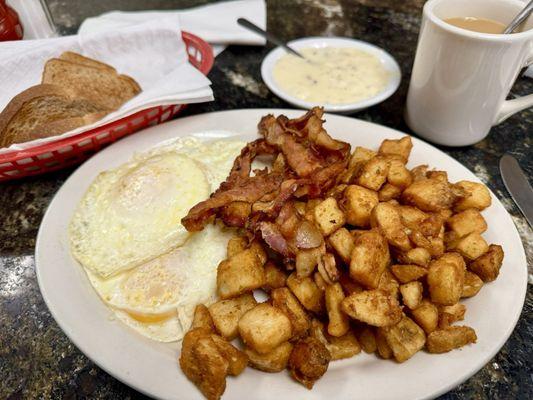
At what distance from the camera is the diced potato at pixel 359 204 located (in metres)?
1.19

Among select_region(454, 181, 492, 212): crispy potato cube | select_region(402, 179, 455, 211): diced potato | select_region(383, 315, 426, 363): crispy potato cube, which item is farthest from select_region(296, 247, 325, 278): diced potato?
select_region(454, 181, 492, 212): crispy potato cube

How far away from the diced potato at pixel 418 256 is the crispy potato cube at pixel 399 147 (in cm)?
41

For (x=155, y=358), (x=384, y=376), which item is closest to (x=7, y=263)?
(x=155, y=358)

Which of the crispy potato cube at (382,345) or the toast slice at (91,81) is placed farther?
the toast slice at (91,81)

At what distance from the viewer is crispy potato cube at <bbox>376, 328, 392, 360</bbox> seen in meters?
1.02

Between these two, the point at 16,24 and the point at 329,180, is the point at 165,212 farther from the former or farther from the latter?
the point at 16,24

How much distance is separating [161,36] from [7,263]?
1.17 m

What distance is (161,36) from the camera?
1938mm

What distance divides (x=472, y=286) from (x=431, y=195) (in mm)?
268

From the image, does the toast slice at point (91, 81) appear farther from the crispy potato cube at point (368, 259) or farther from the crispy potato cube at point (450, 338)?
the crispy potato cube at point (450, 338)

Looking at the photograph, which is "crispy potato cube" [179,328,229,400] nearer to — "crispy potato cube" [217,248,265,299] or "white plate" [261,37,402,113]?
"crispy potato cube" [217,248,265,299]

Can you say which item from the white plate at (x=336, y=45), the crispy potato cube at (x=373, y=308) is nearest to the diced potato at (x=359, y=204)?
the crispy potato cube at (x=373, y=308)

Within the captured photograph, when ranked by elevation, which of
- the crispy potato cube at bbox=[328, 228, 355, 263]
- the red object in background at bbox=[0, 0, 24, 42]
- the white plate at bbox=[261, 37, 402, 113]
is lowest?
the white plate at bbox=[261, 37, 402, 113]

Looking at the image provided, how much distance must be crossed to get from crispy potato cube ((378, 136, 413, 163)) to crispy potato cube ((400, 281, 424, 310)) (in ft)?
1.61
